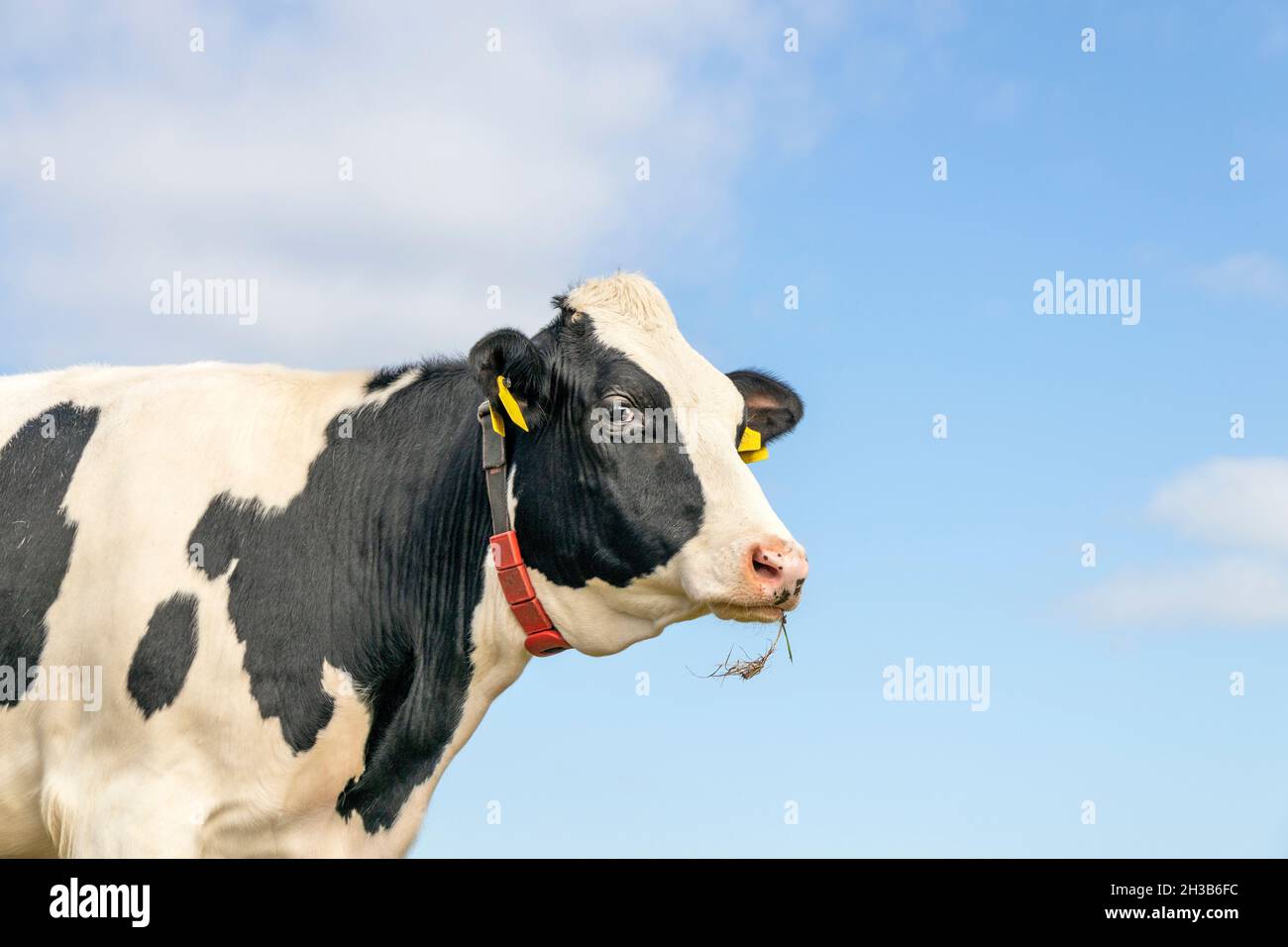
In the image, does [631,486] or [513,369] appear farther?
[513,369]

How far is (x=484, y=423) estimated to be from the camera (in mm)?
7531

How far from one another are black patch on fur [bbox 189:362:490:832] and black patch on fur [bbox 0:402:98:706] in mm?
899

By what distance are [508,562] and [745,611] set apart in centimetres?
134

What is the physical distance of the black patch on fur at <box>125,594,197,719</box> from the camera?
7047 millimetres

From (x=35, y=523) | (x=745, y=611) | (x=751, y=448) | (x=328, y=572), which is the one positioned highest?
(x=751, y=448)

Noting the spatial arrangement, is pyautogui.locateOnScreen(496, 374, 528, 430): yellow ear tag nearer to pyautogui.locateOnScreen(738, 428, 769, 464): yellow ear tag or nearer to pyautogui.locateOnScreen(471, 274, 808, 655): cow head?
pyautogui.locateOnScreen(471, 274, 808, 655): cow head

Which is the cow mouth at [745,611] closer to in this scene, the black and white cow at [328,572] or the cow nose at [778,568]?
the black and white cow at [328,572]

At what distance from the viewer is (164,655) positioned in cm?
710

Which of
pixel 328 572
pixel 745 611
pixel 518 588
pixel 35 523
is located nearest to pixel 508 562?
pixel 518 588

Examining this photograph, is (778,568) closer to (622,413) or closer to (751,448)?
(622,413)

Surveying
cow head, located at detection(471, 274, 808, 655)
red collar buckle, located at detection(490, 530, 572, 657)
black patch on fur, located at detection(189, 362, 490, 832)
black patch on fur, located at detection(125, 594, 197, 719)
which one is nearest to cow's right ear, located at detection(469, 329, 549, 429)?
cow head, located at detection(471, 274, 808, 655)

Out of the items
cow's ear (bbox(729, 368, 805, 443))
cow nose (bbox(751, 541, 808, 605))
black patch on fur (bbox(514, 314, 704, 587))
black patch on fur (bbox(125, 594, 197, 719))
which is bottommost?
black patch on fur (bbox(125, 594, 197, 719))

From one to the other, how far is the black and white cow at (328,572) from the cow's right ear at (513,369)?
Result: 0.6 inches
